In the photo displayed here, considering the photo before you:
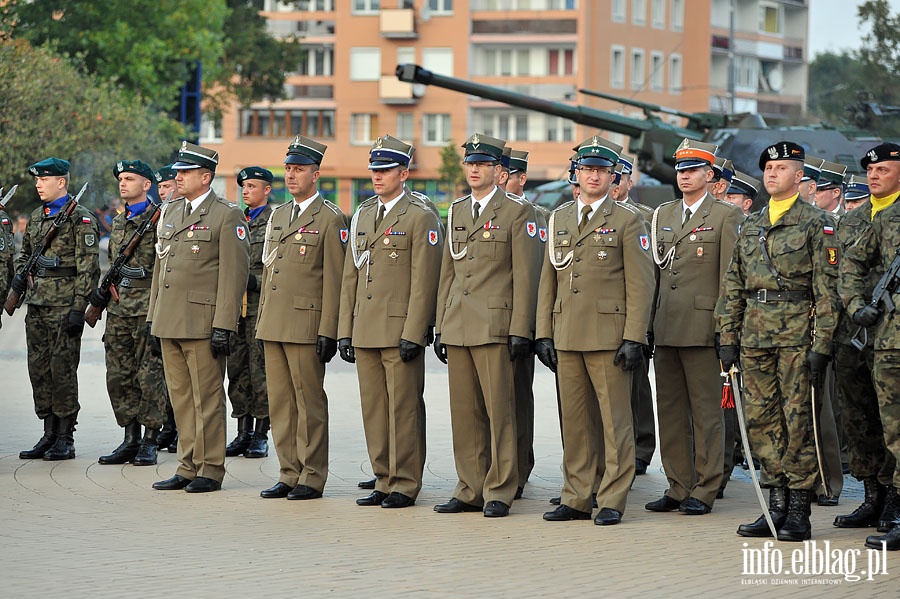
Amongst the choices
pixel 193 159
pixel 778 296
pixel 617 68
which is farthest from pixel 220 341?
pixel 617 68

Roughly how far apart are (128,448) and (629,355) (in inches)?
168

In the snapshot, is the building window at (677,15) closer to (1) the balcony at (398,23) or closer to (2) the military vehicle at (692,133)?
(1) the balcony at (398,23)

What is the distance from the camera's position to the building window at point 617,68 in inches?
2724

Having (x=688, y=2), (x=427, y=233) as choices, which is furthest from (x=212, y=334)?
(x=688, y=2)

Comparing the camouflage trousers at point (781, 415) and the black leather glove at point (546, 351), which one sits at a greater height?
the black leather glove at point (546, 351)

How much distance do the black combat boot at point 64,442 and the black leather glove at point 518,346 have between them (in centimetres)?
401

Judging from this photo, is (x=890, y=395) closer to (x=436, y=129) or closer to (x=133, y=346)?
(x=133, y=346)

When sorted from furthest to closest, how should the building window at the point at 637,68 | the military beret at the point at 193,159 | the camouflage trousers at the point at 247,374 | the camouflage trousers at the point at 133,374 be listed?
the building window at the point at 637,68 → the camouflage trousers at the point at 247,374 → the camouflage trousers at the point at 133,374 → the military beret at the point at 193,159

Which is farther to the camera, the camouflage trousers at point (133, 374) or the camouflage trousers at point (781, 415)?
the camouflage trousers at point (133, 374)

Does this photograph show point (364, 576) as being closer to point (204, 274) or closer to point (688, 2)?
point (204, 274)

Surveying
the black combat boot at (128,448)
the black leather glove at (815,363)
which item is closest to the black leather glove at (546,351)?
the black leather glove at (815,363)

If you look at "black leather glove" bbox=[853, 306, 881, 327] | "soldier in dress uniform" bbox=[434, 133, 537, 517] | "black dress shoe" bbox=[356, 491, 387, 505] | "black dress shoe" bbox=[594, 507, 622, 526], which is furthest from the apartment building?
"black leather glove" bbox=[853, 306, 881, 327]

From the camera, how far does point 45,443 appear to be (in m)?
11.7

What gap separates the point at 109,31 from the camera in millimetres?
38781
